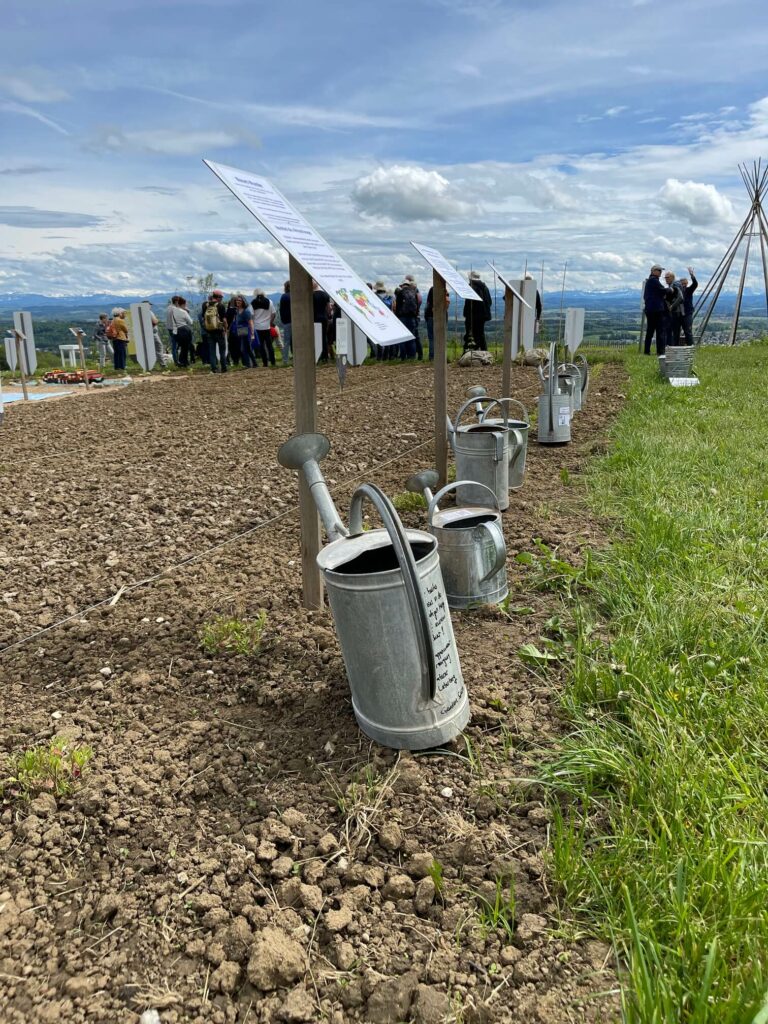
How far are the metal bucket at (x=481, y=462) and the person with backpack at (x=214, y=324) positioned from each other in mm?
9620

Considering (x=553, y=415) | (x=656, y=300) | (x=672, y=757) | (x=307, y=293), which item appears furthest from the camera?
(x=656, y=300)

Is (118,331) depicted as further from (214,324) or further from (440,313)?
(440,313)

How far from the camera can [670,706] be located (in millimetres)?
1976

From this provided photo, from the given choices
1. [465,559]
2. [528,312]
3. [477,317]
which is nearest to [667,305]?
[477,317]

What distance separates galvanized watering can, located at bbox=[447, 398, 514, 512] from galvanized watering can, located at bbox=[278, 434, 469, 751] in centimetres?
174

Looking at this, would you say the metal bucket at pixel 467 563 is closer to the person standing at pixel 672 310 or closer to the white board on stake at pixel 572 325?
the white board on stake at pixel 572 325

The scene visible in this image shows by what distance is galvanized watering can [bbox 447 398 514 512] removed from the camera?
12.2 feet

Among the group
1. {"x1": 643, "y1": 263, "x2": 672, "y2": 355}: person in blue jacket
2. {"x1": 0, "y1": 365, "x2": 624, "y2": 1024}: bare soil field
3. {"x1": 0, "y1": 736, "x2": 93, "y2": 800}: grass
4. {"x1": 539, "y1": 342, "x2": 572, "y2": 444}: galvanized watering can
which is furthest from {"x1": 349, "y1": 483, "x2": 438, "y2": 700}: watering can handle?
{"x1": 643, "y1": 263, "x2": 672, "y2": 355}: person in blue jacket

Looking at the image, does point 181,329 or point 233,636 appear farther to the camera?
point 181,329

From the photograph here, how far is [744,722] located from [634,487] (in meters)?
2.31

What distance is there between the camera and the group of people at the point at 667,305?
1164cm

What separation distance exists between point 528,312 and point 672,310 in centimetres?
554

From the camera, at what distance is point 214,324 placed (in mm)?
12531

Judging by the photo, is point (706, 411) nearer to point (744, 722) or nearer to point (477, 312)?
point (744, 722)
